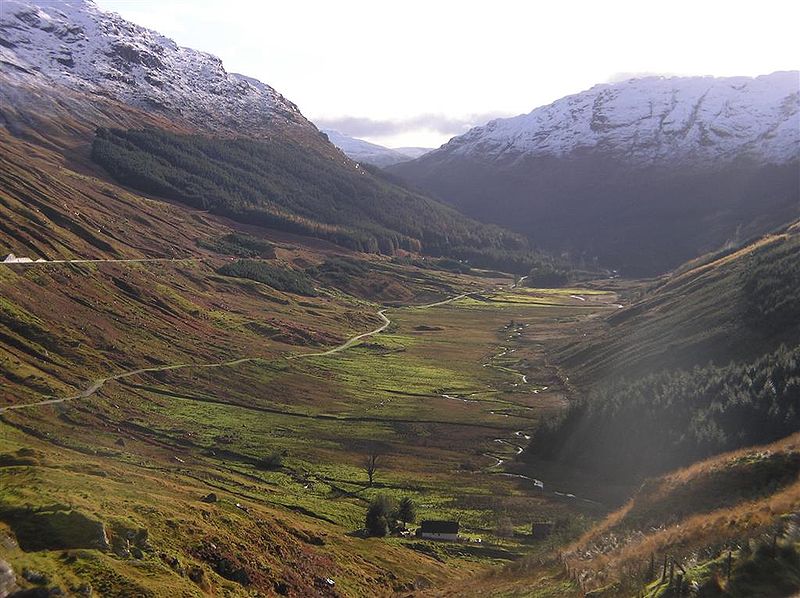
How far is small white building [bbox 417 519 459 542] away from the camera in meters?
86.9

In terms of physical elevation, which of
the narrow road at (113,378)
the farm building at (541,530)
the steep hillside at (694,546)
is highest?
the steep hillside at (694,546)

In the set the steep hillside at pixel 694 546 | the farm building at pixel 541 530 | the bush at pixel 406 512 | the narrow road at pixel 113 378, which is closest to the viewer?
the steep hillside at pixel 694 546

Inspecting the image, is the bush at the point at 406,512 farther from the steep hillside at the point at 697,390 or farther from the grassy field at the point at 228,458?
the steep hillside at the point at 697,390

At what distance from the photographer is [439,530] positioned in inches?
3457

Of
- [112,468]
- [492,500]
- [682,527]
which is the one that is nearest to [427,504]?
[492,500]

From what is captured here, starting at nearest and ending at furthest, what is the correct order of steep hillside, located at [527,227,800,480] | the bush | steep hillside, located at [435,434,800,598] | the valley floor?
steep hillside, located at [435,434,800,598]
the valley floor
the bush
steep hillside, located at [527,227,800,480]

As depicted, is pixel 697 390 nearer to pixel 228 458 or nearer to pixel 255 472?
pixel 255 472

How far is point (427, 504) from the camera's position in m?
103

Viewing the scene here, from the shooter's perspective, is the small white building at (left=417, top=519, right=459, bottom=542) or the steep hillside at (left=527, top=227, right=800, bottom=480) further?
the steep hillside at (left=527, top=227, right=800, bottom=480)

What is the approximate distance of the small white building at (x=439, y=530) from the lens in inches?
3423

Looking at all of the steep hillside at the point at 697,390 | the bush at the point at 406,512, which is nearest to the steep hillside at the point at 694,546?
the bush at the point at 406,512

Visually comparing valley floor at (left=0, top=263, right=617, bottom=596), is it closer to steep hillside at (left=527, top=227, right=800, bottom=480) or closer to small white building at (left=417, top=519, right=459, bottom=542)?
small white building at (left=417, top=519, right=459, bottom=542)

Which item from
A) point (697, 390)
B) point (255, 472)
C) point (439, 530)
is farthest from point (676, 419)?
point (255, 472)

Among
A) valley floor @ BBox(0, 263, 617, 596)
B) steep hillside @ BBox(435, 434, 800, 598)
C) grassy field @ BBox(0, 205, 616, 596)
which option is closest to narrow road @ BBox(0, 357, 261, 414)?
valley floor @ BBox(0, 263, 617, 596)
